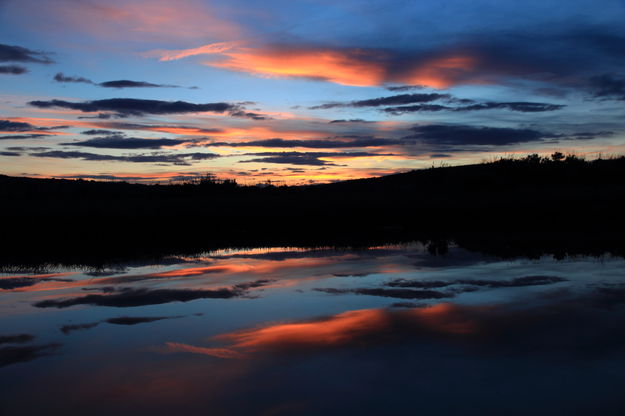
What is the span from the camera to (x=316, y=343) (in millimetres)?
5980

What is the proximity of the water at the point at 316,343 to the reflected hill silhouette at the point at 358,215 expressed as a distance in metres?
4.05

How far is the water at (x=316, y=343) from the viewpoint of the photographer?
4586 millimetres

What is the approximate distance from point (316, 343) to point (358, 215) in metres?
19.8

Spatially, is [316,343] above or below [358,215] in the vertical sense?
below

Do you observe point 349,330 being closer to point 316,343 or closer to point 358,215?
point 316,343

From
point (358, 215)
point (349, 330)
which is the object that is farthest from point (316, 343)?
point (358, 215)

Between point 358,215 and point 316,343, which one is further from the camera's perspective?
point 358,215

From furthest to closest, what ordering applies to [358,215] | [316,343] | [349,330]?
[358,215]
[349,330]
[316,343]

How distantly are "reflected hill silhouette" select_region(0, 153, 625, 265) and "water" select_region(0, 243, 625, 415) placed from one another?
13.3 ft

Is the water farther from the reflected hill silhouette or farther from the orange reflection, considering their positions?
the reflected hill silhouette

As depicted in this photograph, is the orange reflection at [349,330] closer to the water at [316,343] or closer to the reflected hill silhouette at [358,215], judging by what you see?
the water at [316,343]

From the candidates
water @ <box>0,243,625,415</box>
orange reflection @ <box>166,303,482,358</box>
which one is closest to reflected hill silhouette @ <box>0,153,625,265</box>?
water @ <box>0,243,625,415</box>

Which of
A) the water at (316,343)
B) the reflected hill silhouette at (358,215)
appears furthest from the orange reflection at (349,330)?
the reflected hill silhouette at (358,215)

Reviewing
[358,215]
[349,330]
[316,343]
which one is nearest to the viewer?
[316,343]
